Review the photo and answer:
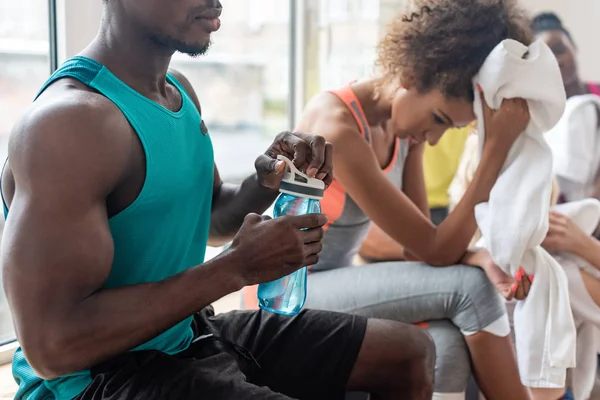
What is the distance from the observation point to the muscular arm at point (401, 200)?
1.44 metres

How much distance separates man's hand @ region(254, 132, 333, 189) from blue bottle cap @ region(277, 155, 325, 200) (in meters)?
0.03

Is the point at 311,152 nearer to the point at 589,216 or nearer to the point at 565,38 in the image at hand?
the point at 589,216

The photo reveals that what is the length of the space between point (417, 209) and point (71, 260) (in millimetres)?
869

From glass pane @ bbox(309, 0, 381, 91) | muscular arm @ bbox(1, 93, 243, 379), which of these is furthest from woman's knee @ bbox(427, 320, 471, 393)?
glass pane @ bbox(309, 0, 381, 91)

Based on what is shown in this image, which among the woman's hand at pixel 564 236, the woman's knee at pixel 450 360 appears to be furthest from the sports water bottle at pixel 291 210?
the woman's hand at pixel 564 236

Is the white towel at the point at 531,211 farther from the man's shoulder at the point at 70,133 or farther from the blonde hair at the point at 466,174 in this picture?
the man's shoulder at the point at 70,133

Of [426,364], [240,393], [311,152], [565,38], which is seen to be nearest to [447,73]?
[311,152]

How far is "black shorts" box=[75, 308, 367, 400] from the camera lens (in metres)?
0.92

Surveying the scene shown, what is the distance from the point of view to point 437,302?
1.41 meters

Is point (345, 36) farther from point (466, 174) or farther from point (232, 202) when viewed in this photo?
point (232, 202)

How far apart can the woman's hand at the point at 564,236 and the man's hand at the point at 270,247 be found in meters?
0.90

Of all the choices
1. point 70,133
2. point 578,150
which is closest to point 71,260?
point 70,133

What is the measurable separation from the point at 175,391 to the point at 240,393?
0.08 meters

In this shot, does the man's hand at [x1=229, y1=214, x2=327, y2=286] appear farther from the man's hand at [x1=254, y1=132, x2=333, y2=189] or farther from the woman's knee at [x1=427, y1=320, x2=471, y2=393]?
the woman's knee at [x1=427, y1=320, x2=471, y2=393]
